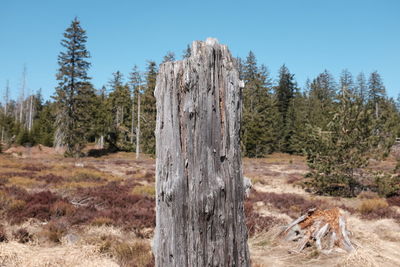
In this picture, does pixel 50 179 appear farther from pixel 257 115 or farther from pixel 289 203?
pixel 257 115

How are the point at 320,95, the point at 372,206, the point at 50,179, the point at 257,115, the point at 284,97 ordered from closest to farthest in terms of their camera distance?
the point at 372,206, the point at 50,179, the point at 257,115, the point at 284,97, the point at 320,95

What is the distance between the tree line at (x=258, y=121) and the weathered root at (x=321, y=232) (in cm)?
449

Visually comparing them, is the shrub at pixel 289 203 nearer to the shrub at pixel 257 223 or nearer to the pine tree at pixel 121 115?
the shrub at pixel 257 223

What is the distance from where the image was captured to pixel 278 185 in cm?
1673

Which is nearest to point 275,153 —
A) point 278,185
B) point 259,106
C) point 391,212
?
point 259,106

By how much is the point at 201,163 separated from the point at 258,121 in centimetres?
4177

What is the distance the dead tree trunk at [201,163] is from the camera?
2.41m

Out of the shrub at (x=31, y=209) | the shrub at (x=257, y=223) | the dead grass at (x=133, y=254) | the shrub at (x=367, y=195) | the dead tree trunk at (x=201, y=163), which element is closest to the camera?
the dead tree trunk at (x=201, y=163)

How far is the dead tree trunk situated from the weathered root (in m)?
4.31

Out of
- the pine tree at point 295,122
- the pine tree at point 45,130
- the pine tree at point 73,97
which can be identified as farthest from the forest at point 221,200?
the pine tree at point 295,122

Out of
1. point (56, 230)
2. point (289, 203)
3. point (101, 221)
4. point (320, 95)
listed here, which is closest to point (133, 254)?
point (56, 230)

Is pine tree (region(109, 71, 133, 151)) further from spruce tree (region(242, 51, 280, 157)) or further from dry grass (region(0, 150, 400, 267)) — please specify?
dry grass (region(0, 150, 400, 267))

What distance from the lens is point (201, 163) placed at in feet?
7.91

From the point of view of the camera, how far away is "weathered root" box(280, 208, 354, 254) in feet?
20.1
